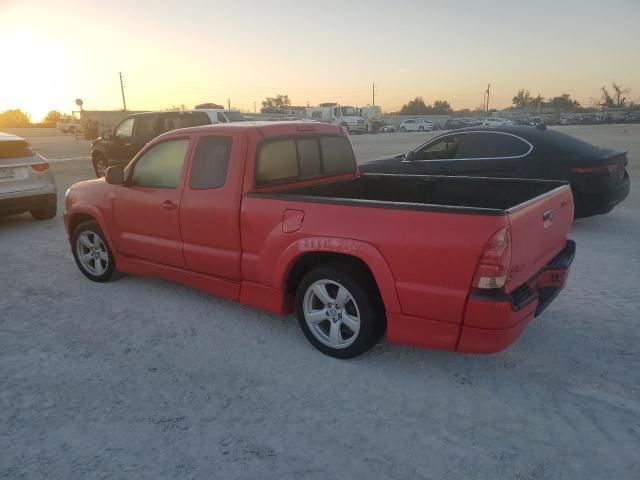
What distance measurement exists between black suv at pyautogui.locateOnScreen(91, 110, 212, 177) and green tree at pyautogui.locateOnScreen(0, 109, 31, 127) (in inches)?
3344

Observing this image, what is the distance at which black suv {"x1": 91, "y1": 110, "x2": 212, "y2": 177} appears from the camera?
13.6 m

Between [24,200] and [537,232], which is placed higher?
[537,232]

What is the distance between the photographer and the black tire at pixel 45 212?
8516 mm

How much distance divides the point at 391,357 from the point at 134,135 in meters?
12.4

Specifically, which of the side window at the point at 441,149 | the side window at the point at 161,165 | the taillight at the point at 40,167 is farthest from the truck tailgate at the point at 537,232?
the taillight at the point at 40,167

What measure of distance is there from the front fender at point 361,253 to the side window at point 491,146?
4.96 m

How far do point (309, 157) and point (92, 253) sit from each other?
281 cm

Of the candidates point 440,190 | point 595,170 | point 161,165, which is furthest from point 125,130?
point 595,170

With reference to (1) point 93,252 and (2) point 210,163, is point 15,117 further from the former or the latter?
(2) point 210,163

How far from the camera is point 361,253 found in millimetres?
3254

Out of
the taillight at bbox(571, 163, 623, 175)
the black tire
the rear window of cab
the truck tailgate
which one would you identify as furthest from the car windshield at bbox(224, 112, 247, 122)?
the truck tailgate

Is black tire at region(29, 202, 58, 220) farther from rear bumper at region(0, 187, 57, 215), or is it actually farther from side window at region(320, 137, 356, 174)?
side window at region(320, 137, 356, 174)

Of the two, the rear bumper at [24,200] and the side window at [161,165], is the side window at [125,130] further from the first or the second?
the side window at [161,165]

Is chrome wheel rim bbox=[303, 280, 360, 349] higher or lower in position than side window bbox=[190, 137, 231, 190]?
lower
